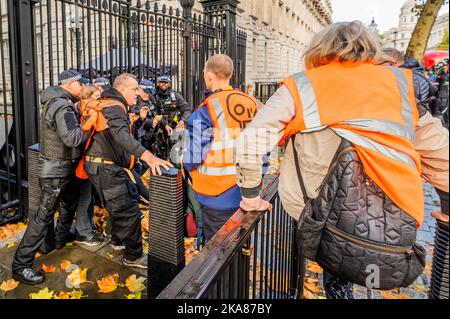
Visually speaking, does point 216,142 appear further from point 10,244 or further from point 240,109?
point 10,244

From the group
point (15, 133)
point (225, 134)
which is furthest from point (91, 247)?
point (225, 134)

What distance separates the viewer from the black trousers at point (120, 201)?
150 inches

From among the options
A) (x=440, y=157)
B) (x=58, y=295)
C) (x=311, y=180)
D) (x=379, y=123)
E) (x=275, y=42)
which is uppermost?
(x=275, y=42)

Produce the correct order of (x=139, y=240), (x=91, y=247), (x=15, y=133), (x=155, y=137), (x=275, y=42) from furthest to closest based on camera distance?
(x=275, y=42), (x=155, y=137), (x=15, y=133), (x=91, y=247), (x=139, y=240)

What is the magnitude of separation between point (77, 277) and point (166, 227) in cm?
153

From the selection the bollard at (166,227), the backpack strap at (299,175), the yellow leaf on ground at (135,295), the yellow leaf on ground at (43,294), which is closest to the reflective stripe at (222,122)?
the bollard at (166,227)

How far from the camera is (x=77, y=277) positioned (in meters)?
3.73

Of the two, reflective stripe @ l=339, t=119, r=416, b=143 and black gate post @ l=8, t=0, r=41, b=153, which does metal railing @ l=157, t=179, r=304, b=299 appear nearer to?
reflective stripe @ l=339, t=119, r=416, b=143

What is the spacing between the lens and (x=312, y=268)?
4.02m

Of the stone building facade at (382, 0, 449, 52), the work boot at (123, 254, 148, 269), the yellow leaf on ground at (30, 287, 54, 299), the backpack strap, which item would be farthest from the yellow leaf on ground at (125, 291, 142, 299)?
the stone building facade at (382, 0, 449, 52)

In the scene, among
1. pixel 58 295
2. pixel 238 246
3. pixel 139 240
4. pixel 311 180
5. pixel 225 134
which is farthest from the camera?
pixel 139 240

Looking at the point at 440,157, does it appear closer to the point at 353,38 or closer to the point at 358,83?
the point at 358,83

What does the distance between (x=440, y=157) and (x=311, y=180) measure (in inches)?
24.0

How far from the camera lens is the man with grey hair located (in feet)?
12.0
